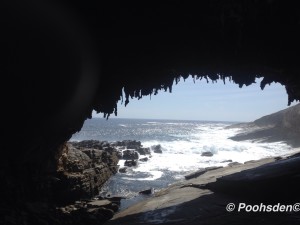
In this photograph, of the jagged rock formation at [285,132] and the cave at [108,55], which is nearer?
the cave at [108,55]

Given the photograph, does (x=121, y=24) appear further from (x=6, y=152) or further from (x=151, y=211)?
(x=151, y=211)

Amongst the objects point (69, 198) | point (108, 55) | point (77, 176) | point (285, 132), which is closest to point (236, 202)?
point (108, 55)

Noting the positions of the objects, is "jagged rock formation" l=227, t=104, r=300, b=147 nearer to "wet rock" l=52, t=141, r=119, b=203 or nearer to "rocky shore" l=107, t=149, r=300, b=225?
"wet rock" l=52, t=141, r=119, b=203

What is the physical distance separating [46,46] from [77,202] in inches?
391

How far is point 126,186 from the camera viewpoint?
2103cm

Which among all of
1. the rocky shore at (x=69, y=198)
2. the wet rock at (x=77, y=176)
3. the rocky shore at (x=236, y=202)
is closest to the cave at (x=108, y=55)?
the rocky shore at (x=69, y=198)

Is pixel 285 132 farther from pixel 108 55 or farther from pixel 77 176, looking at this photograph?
pixel 108 55

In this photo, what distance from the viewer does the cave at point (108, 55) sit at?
24.2 ft

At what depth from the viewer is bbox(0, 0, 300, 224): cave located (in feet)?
24.2

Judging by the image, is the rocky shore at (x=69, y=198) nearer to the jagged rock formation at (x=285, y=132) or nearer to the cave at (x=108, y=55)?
the cave at (x=108, y=55)

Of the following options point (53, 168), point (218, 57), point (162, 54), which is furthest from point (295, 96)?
point (53, 168)

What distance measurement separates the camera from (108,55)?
29.8 ft

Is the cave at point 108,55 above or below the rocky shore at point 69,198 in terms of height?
above

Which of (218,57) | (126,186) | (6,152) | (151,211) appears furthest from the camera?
(126,186)
